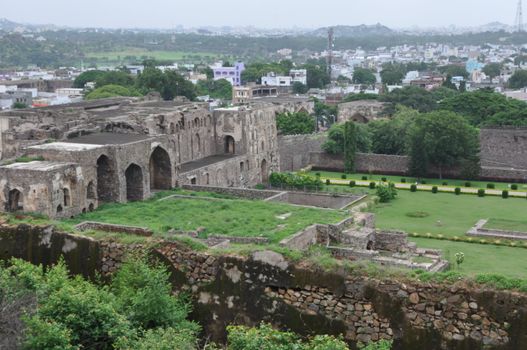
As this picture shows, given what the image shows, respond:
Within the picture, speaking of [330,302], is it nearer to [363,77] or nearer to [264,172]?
[264,172]

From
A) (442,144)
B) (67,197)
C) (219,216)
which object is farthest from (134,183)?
(442,144)

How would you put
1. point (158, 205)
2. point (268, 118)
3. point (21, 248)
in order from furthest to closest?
1. point (268, 118)
2. point (158, 205)
3. point (21, 248)

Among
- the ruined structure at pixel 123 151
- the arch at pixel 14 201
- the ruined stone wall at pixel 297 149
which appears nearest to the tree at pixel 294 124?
the ruined stone wall at pixel 297 149

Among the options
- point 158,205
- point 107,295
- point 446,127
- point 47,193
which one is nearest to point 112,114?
point 158,205

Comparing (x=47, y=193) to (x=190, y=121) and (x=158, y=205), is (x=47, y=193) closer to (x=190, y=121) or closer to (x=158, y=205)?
(x=158, y=205)

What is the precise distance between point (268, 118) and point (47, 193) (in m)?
19.0

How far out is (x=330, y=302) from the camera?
31.9 feet

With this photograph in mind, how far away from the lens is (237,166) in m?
36.6

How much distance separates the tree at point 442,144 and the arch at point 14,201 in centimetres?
2450

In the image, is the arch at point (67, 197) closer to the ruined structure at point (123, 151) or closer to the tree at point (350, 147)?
the ruined structure at point (123, 151)

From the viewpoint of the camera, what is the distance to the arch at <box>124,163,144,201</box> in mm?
28188

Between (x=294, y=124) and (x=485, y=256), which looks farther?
(x=294, y=124)

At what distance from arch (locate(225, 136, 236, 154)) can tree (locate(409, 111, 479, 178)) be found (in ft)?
34.2

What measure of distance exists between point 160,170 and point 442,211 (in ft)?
40.8
